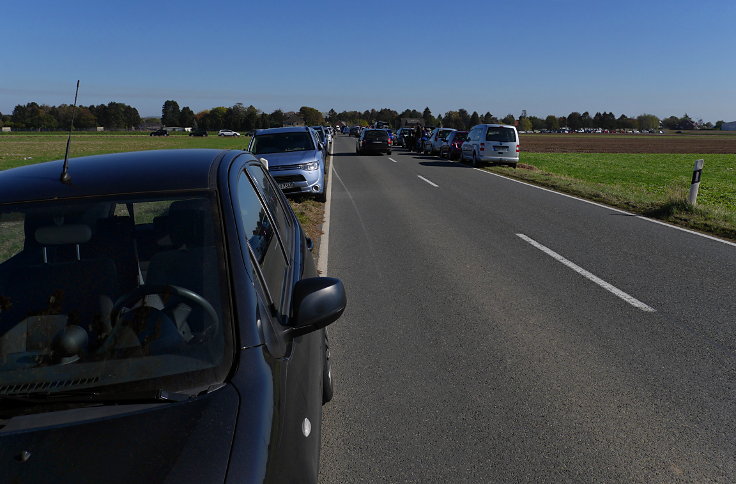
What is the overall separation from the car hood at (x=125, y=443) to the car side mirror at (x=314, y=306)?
0.46 m

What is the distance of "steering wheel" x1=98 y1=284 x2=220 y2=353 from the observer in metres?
2.14

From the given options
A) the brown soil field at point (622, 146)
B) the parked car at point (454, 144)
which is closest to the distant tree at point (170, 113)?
the brown soil field at point (622, 146)

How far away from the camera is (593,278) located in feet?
22.4

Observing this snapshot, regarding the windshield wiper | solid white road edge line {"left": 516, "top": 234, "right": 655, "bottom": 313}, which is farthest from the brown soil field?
the windshield wiper

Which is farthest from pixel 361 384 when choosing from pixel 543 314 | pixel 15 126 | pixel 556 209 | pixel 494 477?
pixel 15 126

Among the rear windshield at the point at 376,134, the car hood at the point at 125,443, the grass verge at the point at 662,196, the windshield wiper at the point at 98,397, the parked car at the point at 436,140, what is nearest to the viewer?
the car hood at the point at 125,443

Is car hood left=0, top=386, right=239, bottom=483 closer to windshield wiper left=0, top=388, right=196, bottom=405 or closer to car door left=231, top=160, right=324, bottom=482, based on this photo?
windshield wiper left=0, top=388, right=196, bottom=405

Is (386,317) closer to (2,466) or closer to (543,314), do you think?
(543,314)

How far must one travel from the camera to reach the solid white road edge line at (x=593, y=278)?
5809 millimetres

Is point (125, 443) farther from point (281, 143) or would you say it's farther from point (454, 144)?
point (454, 144)

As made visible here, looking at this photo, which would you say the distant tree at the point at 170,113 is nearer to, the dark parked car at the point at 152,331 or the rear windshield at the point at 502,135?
the rear windshield at the point at 502,135

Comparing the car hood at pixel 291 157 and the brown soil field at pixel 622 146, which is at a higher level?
the car hood at pixel 291 157

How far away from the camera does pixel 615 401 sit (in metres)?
3.81

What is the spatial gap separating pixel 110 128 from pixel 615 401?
150497mm
